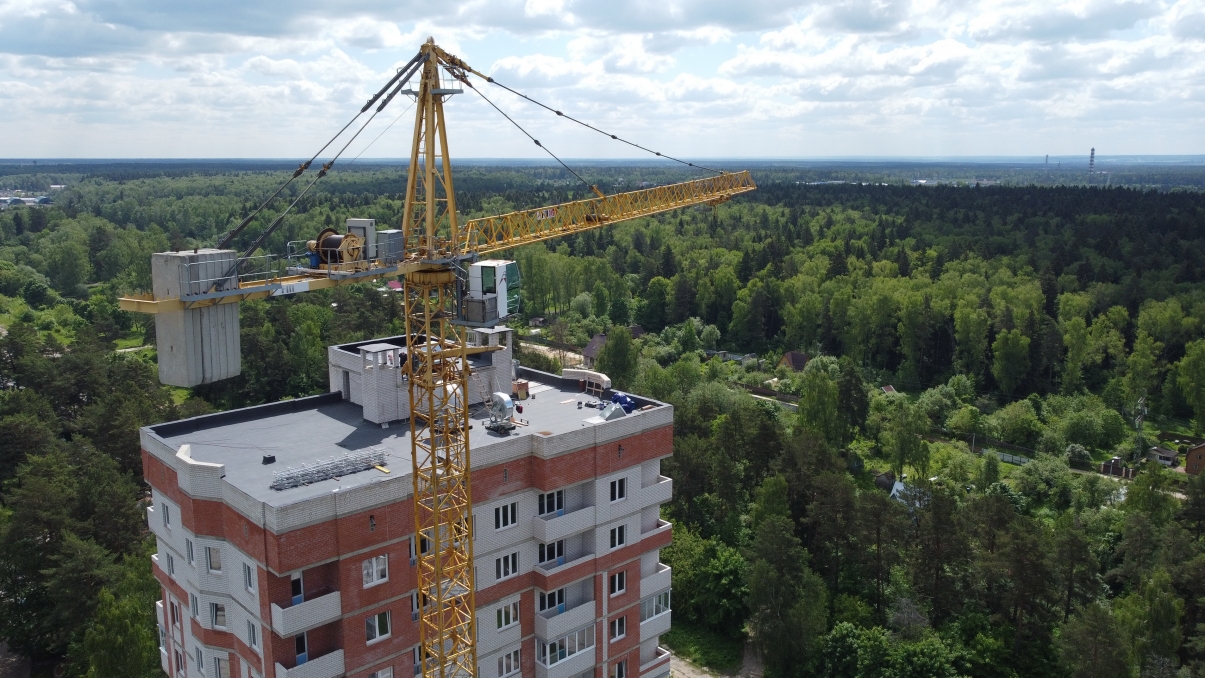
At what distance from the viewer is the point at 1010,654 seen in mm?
34406

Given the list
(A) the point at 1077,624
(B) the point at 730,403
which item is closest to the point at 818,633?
(A) the point at 1077,624

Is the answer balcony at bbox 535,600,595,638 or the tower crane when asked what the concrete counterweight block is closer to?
the tower crane

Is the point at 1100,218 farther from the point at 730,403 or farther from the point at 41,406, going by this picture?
the point at 41,406

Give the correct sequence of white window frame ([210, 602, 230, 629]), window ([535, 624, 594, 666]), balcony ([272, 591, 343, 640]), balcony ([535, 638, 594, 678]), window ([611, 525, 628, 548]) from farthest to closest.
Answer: window ([611, 525, 628, 548]) < window ([535, 624, 594, 666]) < balcony ([535, 638, 594, 678]) < white window frame ([210, 602, 230, 629]) < balcony ([272, 591, 343, 640])

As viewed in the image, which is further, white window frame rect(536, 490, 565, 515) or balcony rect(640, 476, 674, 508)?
balcony rect(640, 476, 674, 508)

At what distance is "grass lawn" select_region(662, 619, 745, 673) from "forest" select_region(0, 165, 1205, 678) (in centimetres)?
14

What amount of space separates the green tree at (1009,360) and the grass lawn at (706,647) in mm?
47661

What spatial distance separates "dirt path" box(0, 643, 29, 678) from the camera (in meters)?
36.1

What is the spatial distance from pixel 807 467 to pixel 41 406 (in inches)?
1795

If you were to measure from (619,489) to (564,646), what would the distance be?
472 cm

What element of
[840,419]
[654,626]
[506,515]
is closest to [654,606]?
[654,626]

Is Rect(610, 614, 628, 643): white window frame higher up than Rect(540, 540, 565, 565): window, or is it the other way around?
Rect(540, 540, 565, 565): window

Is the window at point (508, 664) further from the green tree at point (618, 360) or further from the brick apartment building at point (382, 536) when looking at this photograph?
the green tree at point (618, 360)

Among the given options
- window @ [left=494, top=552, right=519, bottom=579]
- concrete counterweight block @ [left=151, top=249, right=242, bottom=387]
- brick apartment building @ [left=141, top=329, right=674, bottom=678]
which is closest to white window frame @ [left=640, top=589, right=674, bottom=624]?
brick apartment building @ [left=141, top=329, right=674, bottom=678]
